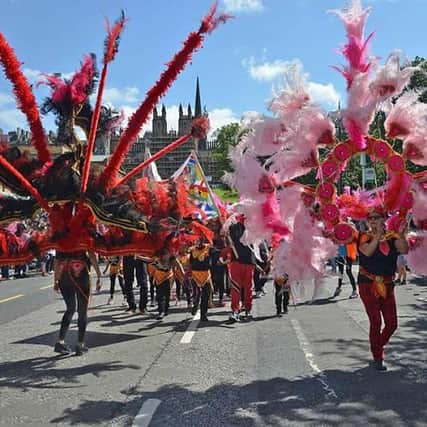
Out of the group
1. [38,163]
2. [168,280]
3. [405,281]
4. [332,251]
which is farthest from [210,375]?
[405,281]

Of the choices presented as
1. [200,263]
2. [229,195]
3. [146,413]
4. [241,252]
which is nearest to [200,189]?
[229,195]

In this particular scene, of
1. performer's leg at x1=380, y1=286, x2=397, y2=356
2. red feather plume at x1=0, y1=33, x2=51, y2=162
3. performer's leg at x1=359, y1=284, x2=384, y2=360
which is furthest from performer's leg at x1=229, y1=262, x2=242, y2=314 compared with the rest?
red feather plume at x1=0, y1=33, x2=51, y2=162

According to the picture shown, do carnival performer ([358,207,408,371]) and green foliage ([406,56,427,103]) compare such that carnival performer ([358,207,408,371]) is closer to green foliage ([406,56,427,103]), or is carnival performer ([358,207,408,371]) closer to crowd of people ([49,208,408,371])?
crowd of people ([49,208,408,371])

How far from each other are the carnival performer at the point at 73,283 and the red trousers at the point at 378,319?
139 inches

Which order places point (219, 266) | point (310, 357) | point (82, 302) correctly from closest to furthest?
point (310, 357) < point (82, 302) < point (219, 266)

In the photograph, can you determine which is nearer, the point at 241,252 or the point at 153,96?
the point at 153,96

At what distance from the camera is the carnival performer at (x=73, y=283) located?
7.39 meters

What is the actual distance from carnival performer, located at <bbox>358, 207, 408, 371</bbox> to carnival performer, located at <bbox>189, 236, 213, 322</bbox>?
3957 millimetres

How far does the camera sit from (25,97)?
6.81 meters

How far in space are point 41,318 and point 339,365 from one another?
6602 millimetres

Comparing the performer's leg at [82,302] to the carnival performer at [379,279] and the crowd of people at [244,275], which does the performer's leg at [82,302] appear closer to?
the crowd of people at [244,275]

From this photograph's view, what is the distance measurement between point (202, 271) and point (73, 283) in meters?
3.16

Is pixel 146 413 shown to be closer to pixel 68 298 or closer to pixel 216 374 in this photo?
pixel 216 374

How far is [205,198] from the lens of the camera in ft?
41.2
